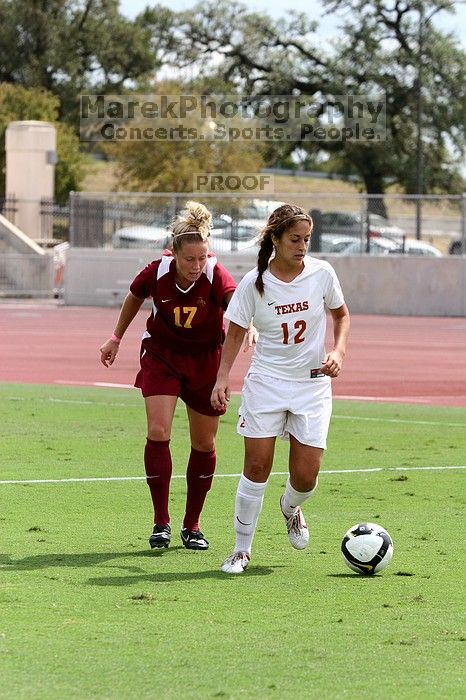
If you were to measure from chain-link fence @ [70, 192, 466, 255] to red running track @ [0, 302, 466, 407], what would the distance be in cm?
307

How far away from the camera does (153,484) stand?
8.52 m

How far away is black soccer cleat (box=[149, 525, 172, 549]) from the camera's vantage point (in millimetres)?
8383

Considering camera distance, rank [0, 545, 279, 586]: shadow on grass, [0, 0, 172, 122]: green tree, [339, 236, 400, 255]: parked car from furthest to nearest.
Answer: [0, 0, 172, 122]: green tree < [339, 236, 400, 255]: parked car < [0, 545, 279, 586]: shadow on grass

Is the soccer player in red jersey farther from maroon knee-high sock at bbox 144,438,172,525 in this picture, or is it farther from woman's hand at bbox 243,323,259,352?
woman's hand at bbox 243,323,259,352

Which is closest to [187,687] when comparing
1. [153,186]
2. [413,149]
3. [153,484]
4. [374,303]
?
[153,484]

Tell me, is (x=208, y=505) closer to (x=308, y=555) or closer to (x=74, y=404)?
(x=308, y=555)

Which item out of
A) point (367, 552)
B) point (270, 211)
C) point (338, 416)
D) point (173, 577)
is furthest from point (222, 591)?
point (270, 211)

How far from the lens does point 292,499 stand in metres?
8.08

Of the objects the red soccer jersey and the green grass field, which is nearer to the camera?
the green grass field

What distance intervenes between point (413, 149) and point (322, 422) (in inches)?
2535

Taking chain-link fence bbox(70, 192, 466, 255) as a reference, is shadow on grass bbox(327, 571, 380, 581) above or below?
below

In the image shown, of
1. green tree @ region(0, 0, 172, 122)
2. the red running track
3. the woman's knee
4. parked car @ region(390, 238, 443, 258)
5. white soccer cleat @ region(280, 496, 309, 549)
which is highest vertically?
green tree @ region(0, 0, 172, 122)

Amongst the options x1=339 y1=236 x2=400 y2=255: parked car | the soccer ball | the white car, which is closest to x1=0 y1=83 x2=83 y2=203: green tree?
the white car

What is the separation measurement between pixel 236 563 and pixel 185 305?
4.96 ft
